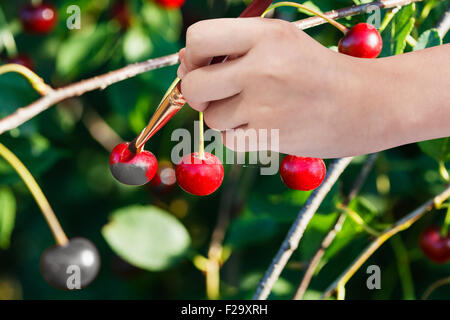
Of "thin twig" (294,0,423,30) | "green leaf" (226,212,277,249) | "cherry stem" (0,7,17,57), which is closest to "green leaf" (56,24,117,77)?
"cherry stem" (0,7,17,57)

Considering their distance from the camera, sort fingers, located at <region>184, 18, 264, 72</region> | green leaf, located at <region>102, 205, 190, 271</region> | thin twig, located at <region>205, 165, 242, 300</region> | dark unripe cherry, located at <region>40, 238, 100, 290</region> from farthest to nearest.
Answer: thin twig, located at <region>205, 165, 242, 300</region>
green leaf, located at <region>102, 205, 190, 271</region>
dark unripe cherry, located at <region>40, 238, 100, 290</region>
fingers, located at <region>184, 18, 264, 72</region>

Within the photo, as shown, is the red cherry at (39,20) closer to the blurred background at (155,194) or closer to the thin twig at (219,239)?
the blurred background at (155,194)

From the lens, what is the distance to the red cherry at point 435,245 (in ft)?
3.39

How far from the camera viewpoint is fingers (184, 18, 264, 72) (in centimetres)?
47

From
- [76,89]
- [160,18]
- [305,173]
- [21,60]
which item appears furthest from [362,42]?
[21,60]

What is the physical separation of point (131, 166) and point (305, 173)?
25cm

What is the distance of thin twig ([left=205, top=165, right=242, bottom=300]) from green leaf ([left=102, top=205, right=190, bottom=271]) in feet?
0.27

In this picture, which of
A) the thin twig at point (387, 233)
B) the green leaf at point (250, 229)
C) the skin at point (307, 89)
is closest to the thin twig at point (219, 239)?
the green leaf at point (250, 229)

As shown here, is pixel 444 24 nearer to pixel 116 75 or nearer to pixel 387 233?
pixel 387 233

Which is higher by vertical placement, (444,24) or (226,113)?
(444,24)

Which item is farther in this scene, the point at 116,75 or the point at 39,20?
the point at 39,20

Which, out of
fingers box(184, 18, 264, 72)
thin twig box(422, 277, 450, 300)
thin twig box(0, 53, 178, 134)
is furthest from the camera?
thin twig box(422, 277, 450, 300)

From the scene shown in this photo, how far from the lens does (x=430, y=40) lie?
694mm

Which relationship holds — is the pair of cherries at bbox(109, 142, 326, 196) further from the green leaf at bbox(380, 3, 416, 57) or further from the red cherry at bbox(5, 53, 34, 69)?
the red cherry at bbox(5, 53, 34, 69)
